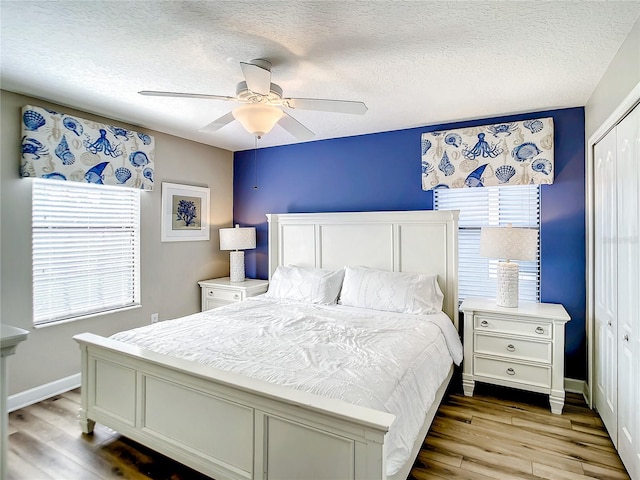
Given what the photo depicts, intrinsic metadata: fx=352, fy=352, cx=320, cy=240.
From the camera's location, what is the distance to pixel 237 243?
4.20 m

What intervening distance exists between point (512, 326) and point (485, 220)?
3.34ft

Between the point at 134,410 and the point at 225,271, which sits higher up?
the point at 225,271

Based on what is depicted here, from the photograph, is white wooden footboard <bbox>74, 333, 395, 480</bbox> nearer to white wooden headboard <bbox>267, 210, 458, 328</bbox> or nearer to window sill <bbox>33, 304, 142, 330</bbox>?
window sill <bbox>33, 304, 142, 330</bbox>

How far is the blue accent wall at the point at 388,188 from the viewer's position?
2.97 metres

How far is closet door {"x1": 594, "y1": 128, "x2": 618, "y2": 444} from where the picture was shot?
7.27 ft

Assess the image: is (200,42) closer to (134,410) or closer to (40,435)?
(134,410)

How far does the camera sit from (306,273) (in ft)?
12.0

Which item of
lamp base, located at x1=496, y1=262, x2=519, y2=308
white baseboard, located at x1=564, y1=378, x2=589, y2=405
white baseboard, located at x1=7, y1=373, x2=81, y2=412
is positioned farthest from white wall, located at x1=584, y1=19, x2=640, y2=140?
white baseboard, located at x1=7, y1=373, x2=81, y2=412

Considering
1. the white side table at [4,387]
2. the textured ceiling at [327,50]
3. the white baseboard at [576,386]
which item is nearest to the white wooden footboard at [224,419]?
the white side table at [4,387]

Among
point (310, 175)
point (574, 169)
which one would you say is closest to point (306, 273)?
point (310, 175)

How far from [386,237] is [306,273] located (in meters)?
0.90

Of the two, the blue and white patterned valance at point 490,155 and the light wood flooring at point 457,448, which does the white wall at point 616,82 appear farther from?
the light wood flooring at point 457,448

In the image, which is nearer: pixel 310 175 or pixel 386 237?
pixel 386 237

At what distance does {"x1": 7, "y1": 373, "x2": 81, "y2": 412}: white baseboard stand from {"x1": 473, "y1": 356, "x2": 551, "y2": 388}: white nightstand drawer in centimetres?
346
